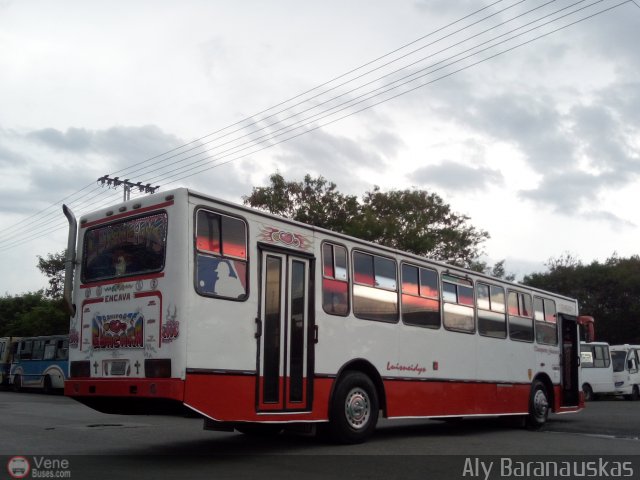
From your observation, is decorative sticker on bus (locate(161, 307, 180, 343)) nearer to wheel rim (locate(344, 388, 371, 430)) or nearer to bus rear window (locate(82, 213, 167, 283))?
bus rear window (locate(82, 213, 167, 283))

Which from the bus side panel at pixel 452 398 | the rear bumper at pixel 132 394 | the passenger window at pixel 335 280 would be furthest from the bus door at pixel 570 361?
the rear bumper at pixel 132 394

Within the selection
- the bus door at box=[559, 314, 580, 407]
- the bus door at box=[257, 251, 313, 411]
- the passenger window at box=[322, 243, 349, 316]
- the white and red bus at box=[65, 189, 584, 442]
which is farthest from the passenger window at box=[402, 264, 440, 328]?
the bus door at box=[559, 314, 580, 407]

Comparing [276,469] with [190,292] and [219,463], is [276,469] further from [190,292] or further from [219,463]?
[190,292]

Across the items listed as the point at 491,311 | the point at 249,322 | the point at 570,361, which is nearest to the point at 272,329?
the point at 249,322

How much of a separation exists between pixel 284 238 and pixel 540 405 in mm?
8512

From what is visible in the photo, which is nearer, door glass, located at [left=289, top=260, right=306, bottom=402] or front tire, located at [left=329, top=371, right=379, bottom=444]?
door glass, located at [left=289, top=260, right=306, bottom=402]

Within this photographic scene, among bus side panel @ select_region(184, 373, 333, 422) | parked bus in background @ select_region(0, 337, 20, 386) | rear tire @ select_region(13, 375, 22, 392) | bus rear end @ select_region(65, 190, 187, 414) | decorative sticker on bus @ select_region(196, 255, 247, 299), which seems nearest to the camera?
bus side panel @ select_region(184, 373, 333, 422)

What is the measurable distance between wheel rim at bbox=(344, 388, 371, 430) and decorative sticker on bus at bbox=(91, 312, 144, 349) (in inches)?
132

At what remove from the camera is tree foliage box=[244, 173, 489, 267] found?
3384 centimetres

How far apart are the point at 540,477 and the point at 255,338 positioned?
12.5ft

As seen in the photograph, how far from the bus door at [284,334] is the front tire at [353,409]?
0.61 metres

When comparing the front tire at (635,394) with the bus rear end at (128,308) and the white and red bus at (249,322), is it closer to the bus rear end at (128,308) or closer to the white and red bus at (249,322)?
the white and red bus at (249,322)

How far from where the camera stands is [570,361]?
1755 centimetres

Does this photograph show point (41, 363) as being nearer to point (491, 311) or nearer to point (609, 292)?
point (491, 311)
